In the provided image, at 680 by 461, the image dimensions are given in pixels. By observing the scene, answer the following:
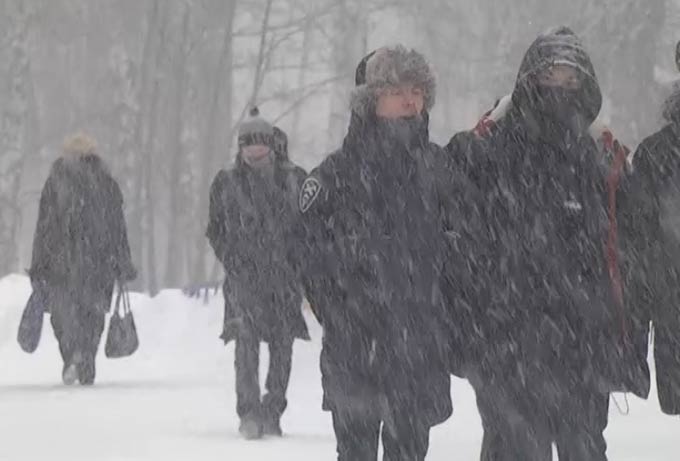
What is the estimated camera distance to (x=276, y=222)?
1092 cm

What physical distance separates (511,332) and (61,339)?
29.6ft

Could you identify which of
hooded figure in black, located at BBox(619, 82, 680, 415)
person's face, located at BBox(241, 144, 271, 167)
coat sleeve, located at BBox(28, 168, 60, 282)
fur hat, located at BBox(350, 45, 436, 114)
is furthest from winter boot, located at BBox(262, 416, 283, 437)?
hooded figure in black, located at BBox(619, 82, 680, 415)

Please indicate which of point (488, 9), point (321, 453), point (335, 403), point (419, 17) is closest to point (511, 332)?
point (335, 403)

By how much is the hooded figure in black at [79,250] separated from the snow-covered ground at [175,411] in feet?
1.33

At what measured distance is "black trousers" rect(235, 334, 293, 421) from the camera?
10.8 metres

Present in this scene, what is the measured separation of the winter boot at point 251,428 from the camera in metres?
10.7

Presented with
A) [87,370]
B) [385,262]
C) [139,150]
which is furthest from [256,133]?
[139,150]

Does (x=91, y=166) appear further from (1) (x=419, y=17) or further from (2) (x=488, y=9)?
(1) (x=419, y=17)

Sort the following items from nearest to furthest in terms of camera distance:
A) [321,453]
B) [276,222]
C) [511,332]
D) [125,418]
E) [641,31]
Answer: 1. [511,332]
2. [321,453]
3. [276,222]
4. [125,418]
5. [641,31]

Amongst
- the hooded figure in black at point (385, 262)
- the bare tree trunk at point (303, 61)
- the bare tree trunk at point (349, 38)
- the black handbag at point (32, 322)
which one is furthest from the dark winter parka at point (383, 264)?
the bare tree trunk at point (303, 61)

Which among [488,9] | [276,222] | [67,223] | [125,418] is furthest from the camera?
[488,9]

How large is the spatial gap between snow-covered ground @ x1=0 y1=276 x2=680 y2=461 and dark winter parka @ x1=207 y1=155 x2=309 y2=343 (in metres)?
0.66

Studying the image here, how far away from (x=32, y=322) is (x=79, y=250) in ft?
2.14

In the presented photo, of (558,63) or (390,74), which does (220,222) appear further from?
(558,63)
